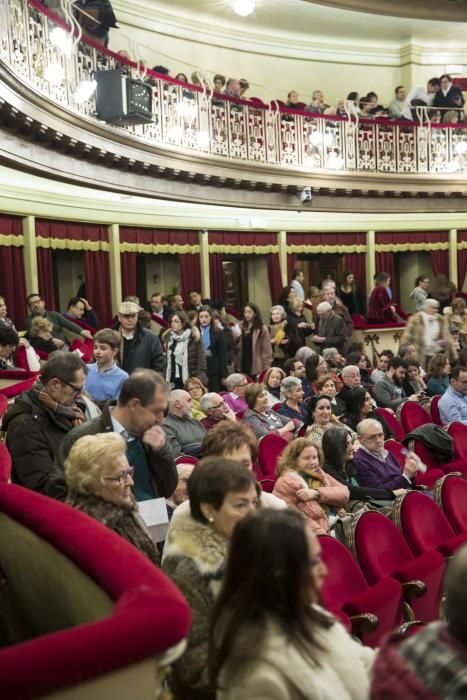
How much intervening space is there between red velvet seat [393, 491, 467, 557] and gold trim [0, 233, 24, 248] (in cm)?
736

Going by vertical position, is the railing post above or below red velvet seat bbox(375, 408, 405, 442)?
above

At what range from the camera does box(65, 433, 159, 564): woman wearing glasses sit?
2564 mm

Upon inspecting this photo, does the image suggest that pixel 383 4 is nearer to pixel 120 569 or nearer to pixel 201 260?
pixel 201 260

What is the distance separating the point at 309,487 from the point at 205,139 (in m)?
9.17

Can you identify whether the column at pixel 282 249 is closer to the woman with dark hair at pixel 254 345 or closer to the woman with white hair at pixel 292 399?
the woman with dark hair at pixel 254 345

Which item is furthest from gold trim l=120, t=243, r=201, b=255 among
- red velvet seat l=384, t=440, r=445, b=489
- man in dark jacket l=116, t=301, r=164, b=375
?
red velvet seat l=384, t=440, r=445, b=489

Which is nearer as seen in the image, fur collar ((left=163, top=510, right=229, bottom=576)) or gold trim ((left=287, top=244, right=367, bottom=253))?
fur collar ((left=163, top=510, right=229, bottom=576))

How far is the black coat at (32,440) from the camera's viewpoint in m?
3.30

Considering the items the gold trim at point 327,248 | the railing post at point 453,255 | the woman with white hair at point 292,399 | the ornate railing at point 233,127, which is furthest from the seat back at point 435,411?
the railing post at point 453,255

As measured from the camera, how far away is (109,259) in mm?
13008

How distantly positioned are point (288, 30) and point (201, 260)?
532 cm

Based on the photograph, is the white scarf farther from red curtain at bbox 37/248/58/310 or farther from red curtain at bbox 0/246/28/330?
red curtain at bbox 37/248/58/310

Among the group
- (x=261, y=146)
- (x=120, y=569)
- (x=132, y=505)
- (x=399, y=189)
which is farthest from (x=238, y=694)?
(x=399, y=189)

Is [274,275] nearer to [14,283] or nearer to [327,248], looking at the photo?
[327,248]
